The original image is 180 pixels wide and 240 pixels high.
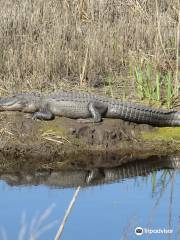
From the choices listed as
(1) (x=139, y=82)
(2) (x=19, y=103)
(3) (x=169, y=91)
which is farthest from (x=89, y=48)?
(2) (x=19, y=103)

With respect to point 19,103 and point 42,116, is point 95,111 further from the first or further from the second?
point 19,103

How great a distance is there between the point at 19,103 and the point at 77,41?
6.79 ft

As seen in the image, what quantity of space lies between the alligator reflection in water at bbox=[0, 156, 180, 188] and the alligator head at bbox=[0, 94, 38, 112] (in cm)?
145

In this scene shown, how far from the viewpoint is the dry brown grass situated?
925 centimetres

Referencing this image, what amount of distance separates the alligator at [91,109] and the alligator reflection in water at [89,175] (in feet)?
2.49

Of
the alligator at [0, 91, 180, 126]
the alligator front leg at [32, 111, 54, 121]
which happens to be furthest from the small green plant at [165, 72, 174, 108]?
the alligator front leg at [32, 111, 54, 121]

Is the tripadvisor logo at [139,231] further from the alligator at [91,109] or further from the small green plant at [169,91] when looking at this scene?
the small green plant at [169,91]

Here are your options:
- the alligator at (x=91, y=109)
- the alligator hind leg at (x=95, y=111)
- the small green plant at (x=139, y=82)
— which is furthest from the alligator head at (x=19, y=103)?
the small green plant at (x=139, y=82)

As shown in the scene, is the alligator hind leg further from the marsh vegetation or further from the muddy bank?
the marsh vegetation

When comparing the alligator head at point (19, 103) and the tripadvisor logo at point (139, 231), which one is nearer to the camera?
the tripadvisor logo at point (139, 231)

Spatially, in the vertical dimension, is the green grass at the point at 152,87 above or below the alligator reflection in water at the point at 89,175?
above

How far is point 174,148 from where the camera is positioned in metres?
7.70

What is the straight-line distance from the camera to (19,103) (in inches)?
320

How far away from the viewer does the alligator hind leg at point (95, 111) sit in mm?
7824
